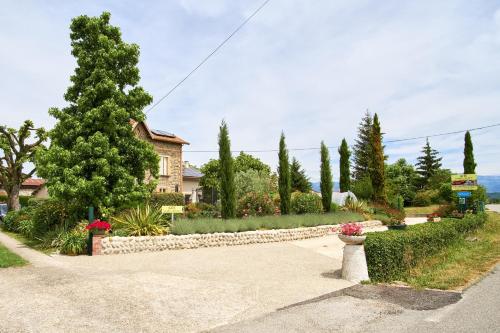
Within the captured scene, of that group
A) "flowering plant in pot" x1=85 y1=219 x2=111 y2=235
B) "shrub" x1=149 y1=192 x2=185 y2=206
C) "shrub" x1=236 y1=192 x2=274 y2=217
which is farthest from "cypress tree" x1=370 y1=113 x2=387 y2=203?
"flowering plant in pot" x1=85 y1=219 x2=111 y2=235

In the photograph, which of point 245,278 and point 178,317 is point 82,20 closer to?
point 245,278

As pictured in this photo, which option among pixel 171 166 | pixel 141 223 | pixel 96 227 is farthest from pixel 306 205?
pixel 171 166

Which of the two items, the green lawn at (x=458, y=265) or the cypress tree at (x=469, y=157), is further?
the cypress tree at (x=469, y=157)

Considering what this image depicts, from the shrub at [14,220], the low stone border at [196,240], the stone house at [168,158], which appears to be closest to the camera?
the low stone border at [196,240]

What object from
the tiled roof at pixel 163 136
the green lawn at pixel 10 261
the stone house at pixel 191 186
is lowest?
the green lawn at pixel 10 261

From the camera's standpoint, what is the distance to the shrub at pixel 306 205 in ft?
66.4

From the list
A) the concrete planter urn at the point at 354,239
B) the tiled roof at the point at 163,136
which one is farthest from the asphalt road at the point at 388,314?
the tiled roof at the point at 163,136

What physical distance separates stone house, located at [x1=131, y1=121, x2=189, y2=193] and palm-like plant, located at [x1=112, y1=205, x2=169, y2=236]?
1643 cm

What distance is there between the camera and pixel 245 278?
27.0ft

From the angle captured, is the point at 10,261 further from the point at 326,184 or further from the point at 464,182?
the point at 464,182

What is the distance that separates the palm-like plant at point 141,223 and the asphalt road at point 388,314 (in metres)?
7.73

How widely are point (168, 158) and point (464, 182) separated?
21739mm

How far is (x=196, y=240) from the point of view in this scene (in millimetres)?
12969

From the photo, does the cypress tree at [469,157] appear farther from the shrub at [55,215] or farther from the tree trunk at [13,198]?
the tree trunk at [13,198]
